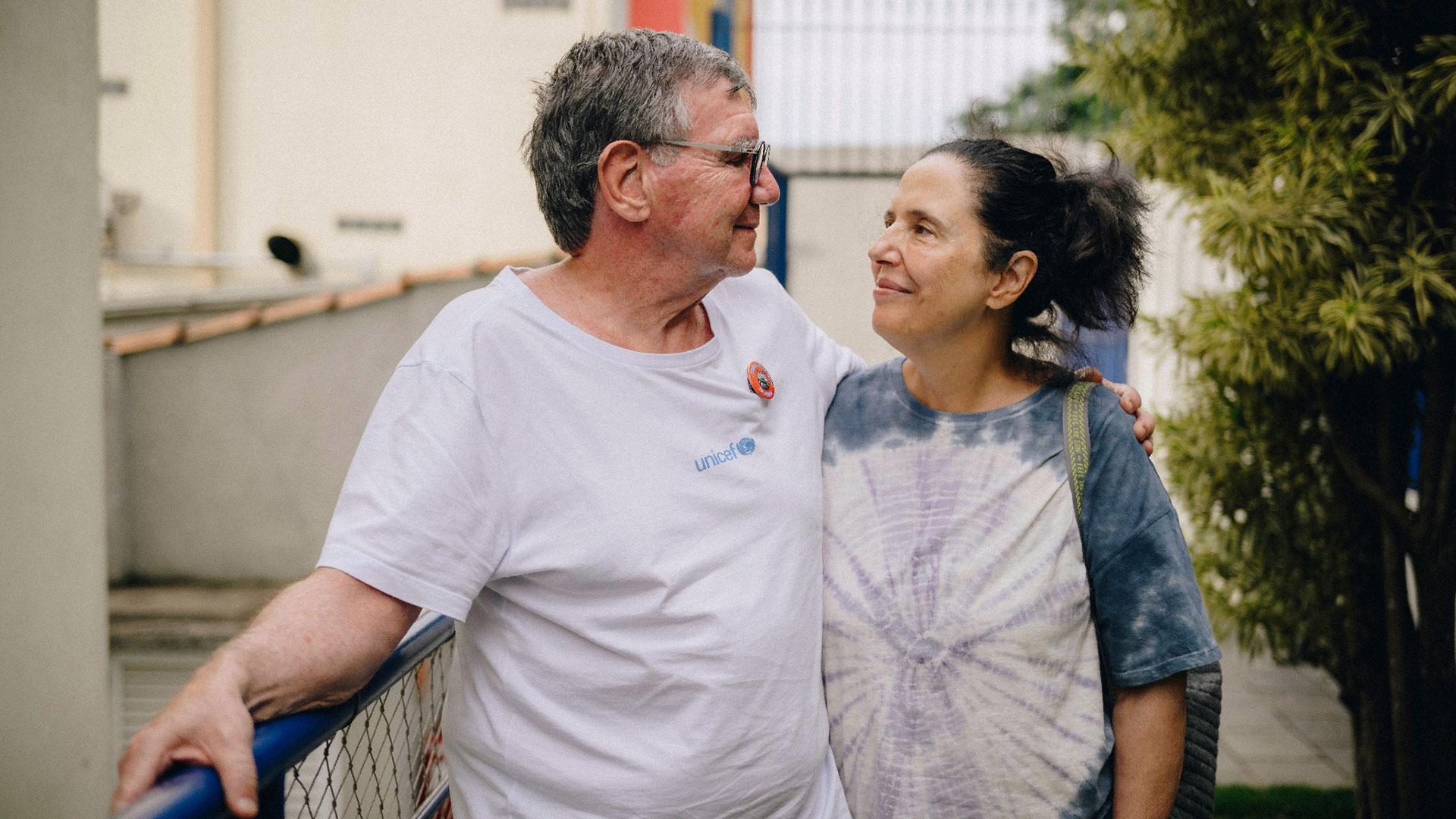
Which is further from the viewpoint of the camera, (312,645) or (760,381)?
(760,381)

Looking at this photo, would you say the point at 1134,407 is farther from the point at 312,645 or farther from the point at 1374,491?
the point at 1374,491

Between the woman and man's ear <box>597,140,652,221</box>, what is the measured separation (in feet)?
1.32

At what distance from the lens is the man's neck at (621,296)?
1.75 meters

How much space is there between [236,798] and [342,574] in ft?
1.05

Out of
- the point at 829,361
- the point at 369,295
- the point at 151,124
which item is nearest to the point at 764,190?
the point at 829,361

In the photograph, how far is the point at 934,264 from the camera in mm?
1864

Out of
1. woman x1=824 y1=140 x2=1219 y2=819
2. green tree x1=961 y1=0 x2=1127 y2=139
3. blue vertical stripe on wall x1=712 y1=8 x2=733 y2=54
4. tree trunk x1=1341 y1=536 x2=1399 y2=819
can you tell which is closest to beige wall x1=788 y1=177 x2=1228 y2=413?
green tree x1=961 y1=0 x2=1127 y2=139

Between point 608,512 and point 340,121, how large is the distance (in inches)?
256

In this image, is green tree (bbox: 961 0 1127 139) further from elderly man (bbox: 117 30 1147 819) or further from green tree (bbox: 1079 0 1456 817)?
elderly man (bbox: 117 30 1147 819)

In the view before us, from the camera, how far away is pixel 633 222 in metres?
1.77

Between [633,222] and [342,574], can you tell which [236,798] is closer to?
[342,574]

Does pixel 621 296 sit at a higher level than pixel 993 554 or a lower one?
higher

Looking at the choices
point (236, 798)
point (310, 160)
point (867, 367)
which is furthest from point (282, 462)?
point (236, 798)

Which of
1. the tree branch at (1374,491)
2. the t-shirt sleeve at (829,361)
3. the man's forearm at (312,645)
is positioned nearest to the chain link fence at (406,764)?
the man's forearm at (312,645)
